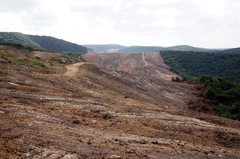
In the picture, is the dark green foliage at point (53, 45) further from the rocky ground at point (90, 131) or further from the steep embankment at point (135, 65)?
the rocky ground at point (90, 131)

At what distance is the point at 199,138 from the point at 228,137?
6.50 ft

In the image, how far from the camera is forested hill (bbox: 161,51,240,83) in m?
→ 45.1

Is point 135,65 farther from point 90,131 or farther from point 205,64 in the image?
point 90,131

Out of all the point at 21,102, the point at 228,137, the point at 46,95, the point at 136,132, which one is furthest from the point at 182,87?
the point at 21,102

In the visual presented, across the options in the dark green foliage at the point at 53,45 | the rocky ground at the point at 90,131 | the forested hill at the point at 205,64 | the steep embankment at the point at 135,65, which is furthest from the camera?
the dark green foliage at the point at 53,45

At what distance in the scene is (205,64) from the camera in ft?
179

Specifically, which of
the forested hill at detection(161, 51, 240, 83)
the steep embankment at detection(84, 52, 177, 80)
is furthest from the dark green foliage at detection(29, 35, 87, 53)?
the forested hill at detection(161, 51, 240, 83)

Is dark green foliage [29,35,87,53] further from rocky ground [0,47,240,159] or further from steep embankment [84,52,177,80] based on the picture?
rocky ground [0,47,240,159]

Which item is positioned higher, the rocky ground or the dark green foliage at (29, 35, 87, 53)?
the dark green foliage at (29, 35, 87, 53)

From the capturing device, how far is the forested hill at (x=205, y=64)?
45062 mm

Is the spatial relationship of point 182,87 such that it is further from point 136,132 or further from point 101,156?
point 101,156

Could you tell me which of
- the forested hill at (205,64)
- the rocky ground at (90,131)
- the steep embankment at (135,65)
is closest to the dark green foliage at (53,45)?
the steep embankment at (135,65)

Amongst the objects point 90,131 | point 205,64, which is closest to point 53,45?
point 205,64

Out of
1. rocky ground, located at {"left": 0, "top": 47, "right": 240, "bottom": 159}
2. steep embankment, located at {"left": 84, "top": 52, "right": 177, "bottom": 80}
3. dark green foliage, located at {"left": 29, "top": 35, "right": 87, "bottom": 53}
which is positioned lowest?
rocky ground, located at {"left": 0, "top": 47, "right": 240, "bottom": 159}
